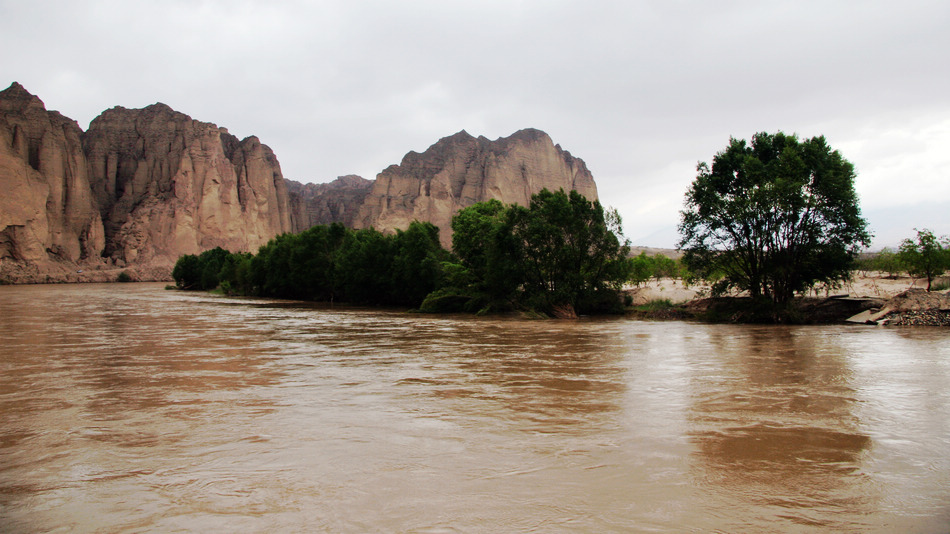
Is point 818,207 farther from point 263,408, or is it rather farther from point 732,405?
point 263,408

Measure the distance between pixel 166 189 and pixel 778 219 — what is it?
155454 mm

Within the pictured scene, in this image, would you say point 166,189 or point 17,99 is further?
point 166,189

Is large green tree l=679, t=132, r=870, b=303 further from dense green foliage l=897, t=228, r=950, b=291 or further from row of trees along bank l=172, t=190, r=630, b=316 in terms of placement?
dense green foliage l=897, t=228, r=950, b=291

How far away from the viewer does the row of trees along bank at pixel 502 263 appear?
115ft

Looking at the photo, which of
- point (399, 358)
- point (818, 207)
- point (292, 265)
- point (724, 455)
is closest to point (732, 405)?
point (724, 455)

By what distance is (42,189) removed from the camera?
115562mm

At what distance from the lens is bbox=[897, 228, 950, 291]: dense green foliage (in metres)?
40.5

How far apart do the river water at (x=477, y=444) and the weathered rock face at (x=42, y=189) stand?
120597 millimetres

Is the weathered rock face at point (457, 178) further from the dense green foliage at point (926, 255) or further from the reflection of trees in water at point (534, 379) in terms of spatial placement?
the reflection of trees in water at point (534, 379)

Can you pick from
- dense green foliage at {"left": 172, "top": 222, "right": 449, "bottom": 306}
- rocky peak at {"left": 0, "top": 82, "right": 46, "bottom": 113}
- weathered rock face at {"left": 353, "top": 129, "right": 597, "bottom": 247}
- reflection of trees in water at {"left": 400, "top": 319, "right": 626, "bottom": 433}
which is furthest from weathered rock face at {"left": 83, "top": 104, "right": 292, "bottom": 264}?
reflection of trees in water at {"left": 400, "top": 319, "right": 626, "bottom": 433}

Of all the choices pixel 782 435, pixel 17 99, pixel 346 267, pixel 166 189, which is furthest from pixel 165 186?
pixel 782 435

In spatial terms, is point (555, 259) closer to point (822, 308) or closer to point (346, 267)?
point (822, 308)

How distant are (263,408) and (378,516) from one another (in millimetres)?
4969

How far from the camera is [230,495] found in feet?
17.1
